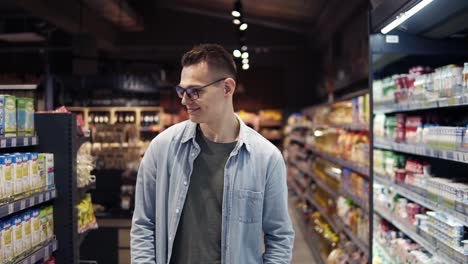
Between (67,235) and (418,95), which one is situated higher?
(418,95)

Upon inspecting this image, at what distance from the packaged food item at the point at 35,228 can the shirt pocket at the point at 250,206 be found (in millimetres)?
2104

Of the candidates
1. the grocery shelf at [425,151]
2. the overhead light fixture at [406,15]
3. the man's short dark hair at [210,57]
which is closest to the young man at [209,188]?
the man's short dark hair at [210,57]

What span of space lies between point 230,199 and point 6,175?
6.00ft

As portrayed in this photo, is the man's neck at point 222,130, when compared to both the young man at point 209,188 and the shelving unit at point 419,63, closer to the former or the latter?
the young man at point 209,188

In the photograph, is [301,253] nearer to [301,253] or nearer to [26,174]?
[301,253]

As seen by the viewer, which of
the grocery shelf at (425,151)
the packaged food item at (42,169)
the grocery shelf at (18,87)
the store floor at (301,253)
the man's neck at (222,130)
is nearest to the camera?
the man's neck at (222,130)

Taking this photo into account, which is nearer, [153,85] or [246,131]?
[246,131]

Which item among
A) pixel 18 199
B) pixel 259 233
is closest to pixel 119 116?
pixel 18 199

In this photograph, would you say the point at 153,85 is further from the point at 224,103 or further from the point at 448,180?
the point at 224,103

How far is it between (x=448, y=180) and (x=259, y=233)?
5.68ft

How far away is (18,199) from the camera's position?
11.3 ft

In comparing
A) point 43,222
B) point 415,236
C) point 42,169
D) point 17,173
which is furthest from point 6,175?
point 415,236

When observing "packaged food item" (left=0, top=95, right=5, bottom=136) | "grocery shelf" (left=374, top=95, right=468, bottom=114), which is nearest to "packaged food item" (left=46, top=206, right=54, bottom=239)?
"packaged food item" (left=0, top=95, right=5, bottom=136)

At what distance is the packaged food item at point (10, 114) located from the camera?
3.42 meters
